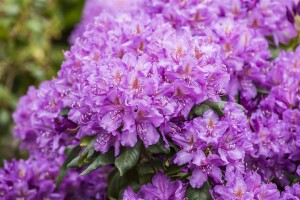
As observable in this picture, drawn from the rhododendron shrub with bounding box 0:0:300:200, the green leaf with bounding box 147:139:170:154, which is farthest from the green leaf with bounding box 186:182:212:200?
the green leaf with bounding box 147:139:170:154

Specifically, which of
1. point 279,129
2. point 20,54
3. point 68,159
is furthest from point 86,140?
point 20,54

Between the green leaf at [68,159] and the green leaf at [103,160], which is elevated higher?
the green leaf at [103,160]

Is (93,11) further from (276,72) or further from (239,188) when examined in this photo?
Answer: (239,188)

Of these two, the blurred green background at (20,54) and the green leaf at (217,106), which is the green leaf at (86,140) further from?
the blurred green background at (20,54)

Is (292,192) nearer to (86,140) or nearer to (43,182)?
(86,140)

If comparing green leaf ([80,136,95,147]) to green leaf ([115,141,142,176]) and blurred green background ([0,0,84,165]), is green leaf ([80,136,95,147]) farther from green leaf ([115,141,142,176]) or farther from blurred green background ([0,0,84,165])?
blurred green background ([0,0,84,165])

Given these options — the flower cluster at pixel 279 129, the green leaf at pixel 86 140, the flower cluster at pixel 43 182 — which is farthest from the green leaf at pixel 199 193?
the flower cluster at pixel 43 182

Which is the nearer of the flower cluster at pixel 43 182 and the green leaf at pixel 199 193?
the green leaf at pixel 199 193
